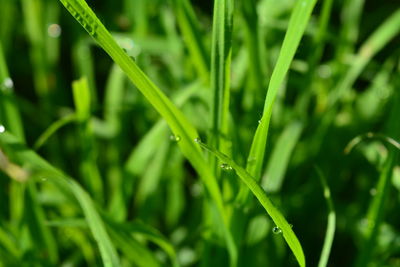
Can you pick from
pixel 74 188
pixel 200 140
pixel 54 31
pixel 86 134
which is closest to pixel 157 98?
pixel 200 140

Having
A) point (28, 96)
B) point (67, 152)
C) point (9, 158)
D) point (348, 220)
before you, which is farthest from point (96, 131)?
point (348, 220)

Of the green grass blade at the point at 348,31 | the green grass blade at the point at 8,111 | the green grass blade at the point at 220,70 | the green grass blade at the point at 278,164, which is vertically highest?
the green grass blade at the point at 8,111

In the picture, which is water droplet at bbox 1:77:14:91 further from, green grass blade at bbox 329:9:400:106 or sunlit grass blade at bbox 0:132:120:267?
green grass blade at bbox 329:9:400:106

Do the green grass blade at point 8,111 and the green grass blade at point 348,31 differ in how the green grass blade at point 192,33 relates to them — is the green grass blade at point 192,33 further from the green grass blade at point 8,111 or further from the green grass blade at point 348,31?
the green grass blade at point 348,31

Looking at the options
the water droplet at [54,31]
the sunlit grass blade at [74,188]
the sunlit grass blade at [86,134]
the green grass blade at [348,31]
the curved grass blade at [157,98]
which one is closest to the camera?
the curved grass blade at [157,98]

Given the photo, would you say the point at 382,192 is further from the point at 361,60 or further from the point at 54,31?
the point at 54,31

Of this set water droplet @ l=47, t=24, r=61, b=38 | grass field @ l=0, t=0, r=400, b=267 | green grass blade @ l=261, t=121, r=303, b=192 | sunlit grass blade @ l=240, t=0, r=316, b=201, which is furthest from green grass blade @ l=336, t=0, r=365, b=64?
water droplet @ l=47, t=24, r=61, b=38

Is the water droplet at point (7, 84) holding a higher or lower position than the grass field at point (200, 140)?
higher

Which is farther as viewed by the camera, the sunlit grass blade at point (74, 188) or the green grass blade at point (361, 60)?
the green grass blade at point (361, 60)

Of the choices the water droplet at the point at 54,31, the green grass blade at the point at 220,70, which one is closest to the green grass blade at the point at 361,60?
the green grass blade at the point at 220,70
